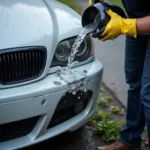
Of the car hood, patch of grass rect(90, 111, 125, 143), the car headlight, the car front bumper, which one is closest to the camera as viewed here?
the car front bumper

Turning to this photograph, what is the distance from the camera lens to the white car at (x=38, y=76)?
7.64 feet

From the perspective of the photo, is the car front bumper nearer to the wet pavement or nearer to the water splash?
the water splash

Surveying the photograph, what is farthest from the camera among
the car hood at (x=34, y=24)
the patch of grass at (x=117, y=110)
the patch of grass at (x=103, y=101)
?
the patch of grass at (x=103, y=101)

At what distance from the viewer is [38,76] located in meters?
2.46

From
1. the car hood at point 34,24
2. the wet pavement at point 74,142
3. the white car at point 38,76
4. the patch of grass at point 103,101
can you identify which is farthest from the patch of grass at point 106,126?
the car hood at point 34,24

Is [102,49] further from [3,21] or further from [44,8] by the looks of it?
[3,21]

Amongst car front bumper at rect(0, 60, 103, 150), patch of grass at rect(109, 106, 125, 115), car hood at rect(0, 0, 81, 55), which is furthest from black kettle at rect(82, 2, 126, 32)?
patch of grass at rect(109, 106, 125, 115)

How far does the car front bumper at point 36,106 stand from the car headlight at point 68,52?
0.33 ft

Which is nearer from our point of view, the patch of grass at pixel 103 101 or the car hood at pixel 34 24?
the car hood at pixel 34 24

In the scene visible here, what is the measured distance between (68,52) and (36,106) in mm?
528

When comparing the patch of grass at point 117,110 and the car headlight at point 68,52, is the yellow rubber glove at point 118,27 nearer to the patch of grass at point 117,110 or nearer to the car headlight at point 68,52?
the car headlight at point 68,52

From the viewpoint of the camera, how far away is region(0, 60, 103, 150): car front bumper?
229 centimetres

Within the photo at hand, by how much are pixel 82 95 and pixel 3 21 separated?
0.77m

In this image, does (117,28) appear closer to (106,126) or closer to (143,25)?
(143,25)
